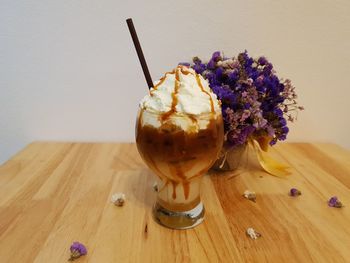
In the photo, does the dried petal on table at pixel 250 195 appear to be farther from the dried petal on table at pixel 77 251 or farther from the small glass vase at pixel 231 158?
the dried petal on table at pixel 77 251

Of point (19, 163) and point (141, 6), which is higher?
point (141, 6)

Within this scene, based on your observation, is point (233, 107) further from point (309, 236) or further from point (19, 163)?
point (19, 163)

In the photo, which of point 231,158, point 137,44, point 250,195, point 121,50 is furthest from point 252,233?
point 121,50

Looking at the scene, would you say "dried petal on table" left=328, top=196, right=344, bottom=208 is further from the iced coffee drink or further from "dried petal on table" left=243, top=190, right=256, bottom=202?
the iced coffee drink

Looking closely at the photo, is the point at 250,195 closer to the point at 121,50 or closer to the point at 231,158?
the point at 231,158

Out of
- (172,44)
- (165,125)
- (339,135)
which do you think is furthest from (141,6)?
(339,135)

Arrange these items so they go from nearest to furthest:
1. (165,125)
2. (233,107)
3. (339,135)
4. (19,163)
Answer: (165,125)
(233,107)
(19,163)
(339,135)
